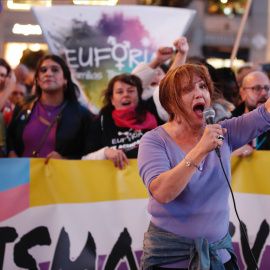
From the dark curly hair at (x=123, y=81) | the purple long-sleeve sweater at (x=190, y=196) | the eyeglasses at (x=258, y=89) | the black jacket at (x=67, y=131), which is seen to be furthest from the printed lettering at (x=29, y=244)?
the eyeglasses at (x=258, y=89)

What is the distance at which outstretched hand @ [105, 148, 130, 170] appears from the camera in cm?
354

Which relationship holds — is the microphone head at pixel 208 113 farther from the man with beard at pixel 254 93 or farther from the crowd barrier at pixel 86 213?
the man with beard at pixel 254 93

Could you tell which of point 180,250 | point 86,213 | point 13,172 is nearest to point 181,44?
point 86,213

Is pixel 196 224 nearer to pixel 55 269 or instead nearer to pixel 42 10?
pixel 55 269

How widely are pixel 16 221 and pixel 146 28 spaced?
2398mm

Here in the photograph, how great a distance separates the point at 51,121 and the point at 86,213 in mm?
837

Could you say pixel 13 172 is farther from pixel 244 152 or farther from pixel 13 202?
pixel 244 152

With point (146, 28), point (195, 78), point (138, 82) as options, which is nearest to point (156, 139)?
point (195, 78)

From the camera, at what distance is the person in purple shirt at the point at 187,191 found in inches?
84.2

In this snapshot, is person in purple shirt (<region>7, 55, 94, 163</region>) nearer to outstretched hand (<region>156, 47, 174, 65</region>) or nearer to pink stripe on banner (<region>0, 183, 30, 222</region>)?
pink stripe on banner (<region>0, 183, 30, 222</region>)

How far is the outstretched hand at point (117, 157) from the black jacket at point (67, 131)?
0.93 feet

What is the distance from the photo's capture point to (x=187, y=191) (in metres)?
2.14

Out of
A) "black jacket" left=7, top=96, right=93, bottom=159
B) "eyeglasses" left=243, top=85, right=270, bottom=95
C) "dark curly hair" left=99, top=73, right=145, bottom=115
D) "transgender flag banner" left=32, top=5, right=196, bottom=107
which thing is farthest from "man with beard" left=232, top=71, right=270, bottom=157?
"transgender flag banner" left=32, top=5, right=196, bottom=107

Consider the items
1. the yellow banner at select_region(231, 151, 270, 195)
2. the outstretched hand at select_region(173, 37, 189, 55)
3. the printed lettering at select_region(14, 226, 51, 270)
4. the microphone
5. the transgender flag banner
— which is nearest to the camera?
the microphone
